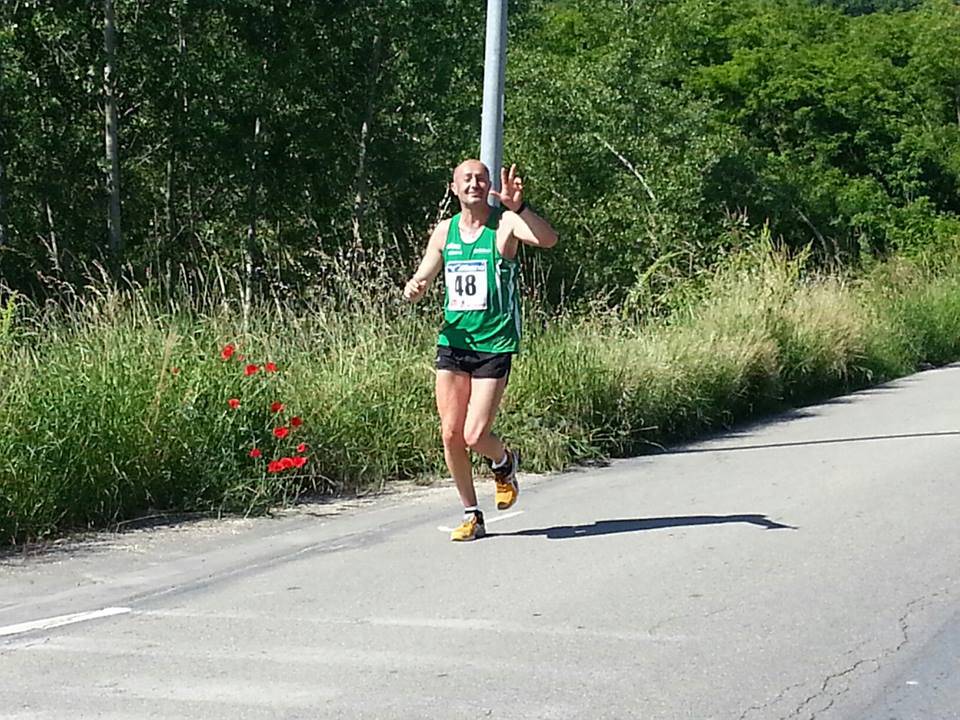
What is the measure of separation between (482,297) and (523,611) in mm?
1973

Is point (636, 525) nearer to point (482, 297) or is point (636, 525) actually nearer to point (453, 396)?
point (453, 396)

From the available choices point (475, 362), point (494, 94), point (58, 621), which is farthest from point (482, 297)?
point (494, 94)

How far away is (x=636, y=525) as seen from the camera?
28.9 feet

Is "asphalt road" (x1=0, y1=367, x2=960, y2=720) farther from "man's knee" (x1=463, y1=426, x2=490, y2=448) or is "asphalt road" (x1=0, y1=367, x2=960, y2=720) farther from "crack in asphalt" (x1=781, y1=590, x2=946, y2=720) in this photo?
"man's knee" (x1=463, y1=426, x2=490, y2=448)

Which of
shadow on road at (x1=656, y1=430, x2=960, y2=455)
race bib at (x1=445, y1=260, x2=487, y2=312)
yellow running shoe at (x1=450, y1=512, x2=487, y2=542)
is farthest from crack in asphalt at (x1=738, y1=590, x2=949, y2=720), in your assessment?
shadow on road at (x1=656, y1=430, x2=960, y2=455)

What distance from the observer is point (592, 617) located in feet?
21.5

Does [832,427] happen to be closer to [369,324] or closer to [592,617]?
[369,324]

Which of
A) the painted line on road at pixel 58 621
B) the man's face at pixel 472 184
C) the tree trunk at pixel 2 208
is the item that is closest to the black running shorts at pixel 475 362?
the man's face at pixel 472 184

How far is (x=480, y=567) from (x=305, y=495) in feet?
8.29

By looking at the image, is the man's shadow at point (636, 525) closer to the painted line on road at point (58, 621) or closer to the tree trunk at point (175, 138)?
the painted line on road at point (58, 621)

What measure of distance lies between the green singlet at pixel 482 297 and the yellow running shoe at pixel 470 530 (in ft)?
3.38

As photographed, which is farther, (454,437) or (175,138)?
(175,138)

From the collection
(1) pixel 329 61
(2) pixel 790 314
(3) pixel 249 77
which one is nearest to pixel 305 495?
(2) pixel 790 314

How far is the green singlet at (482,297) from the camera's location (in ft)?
26.0
